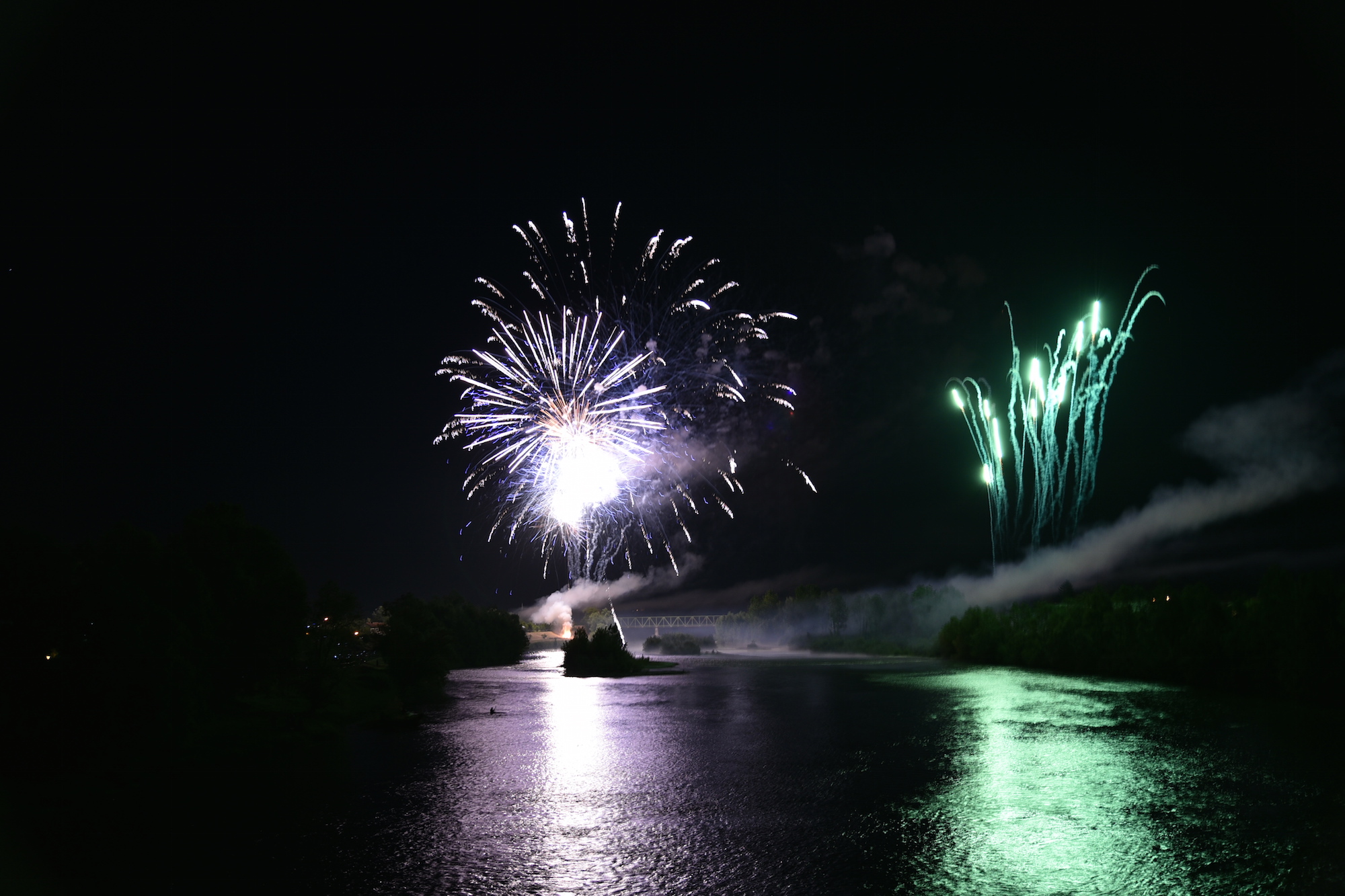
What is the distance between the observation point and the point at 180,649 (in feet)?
143

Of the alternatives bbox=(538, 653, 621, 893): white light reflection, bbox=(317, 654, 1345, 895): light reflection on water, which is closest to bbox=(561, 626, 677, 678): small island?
bbox=(538, 653, 621, 893): white light reflection

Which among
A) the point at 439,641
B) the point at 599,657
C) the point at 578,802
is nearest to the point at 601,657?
the point at 599,657

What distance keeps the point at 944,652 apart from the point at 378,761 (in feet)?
406

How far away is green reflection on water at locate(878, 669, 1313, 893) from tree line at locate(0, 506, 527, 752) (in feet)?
116

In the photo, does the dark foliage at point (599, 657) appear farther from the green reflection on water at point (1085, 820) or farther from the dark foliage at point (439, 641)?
the green reflection on water at point (1085, 820)

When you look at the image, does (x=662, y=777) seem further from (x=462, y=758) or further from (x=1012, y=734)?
(x=1012, y=734)

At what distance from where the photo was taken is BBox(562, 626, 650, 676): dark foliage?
127250 millimetres

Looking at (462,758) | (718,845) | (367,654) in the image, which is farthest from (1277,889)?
(367,654)

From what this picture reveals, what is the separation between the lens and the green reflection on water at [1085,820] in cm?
2297

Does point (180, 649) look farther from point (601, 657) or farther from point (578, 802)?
point (601, 657)

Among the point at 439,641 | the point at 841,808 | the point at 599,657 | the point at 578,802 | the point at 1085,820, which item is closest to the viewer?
the point at 1085,820

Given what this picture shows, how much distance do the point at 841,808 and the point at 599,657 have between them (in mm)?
100455

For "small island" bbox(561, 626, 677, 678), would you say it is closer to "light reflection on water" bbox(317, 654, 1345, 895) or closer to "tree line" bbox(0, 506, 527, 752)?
"tree line" bbox(0, 506, 527, 752)

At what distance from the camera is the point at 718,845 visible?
86.0 ft
